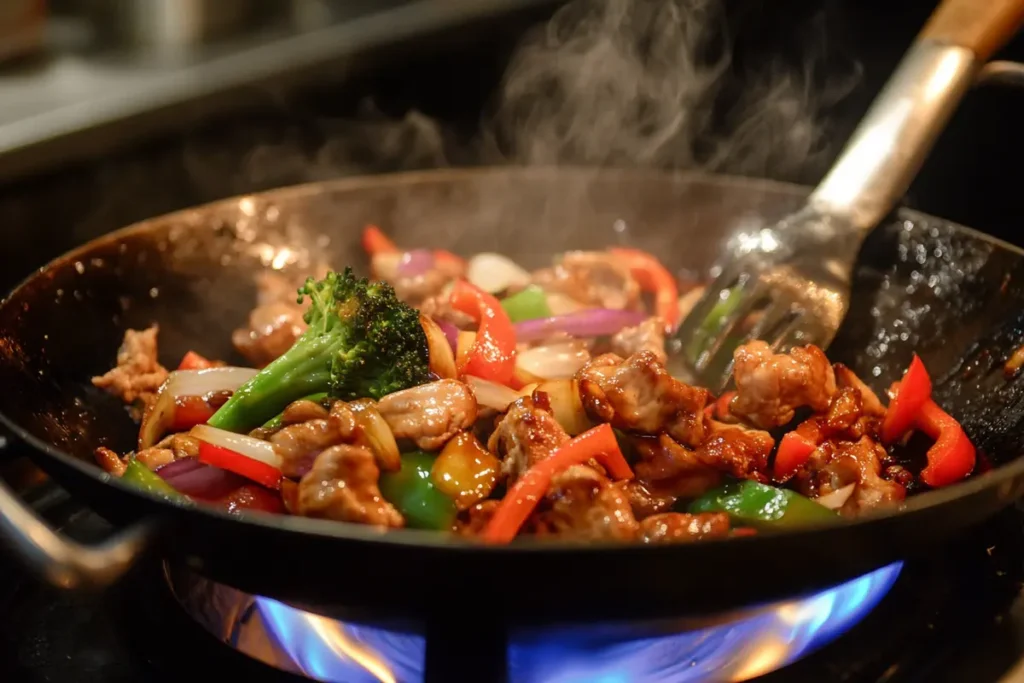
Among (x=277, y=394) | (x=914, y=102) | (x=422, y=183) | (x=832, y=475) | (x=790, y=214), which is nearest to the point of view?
(x=832, y=475)

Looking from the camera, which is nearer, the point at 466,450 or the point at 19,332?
the point at 466,450

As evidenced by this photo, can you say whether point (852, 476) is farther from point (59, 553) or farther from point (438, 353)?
point (59, 553)

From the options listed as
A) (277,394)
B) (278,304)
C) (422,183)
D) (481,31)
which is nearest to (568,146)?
(481,31)

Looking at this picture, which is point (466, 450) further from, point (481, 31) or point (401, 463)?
point (481, 31)

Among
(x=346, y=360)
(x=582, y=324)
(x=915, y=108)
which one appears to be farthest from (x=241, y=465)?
(x=915, y=108)

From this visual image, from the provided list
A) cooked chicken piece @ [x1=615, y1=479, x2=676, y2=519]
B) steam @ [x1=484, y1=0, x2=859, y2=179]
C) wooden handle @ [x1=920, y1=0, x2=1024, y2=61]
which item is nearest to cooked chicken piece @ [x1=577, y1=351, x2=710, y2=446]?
cooked chicken piece @ [x1=615, y1=479, x2=676, y2=519]

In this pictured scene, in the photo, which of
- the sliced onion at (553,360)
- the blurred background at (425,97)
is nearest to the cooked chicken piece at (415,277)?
the sliced onion at (553,360)
